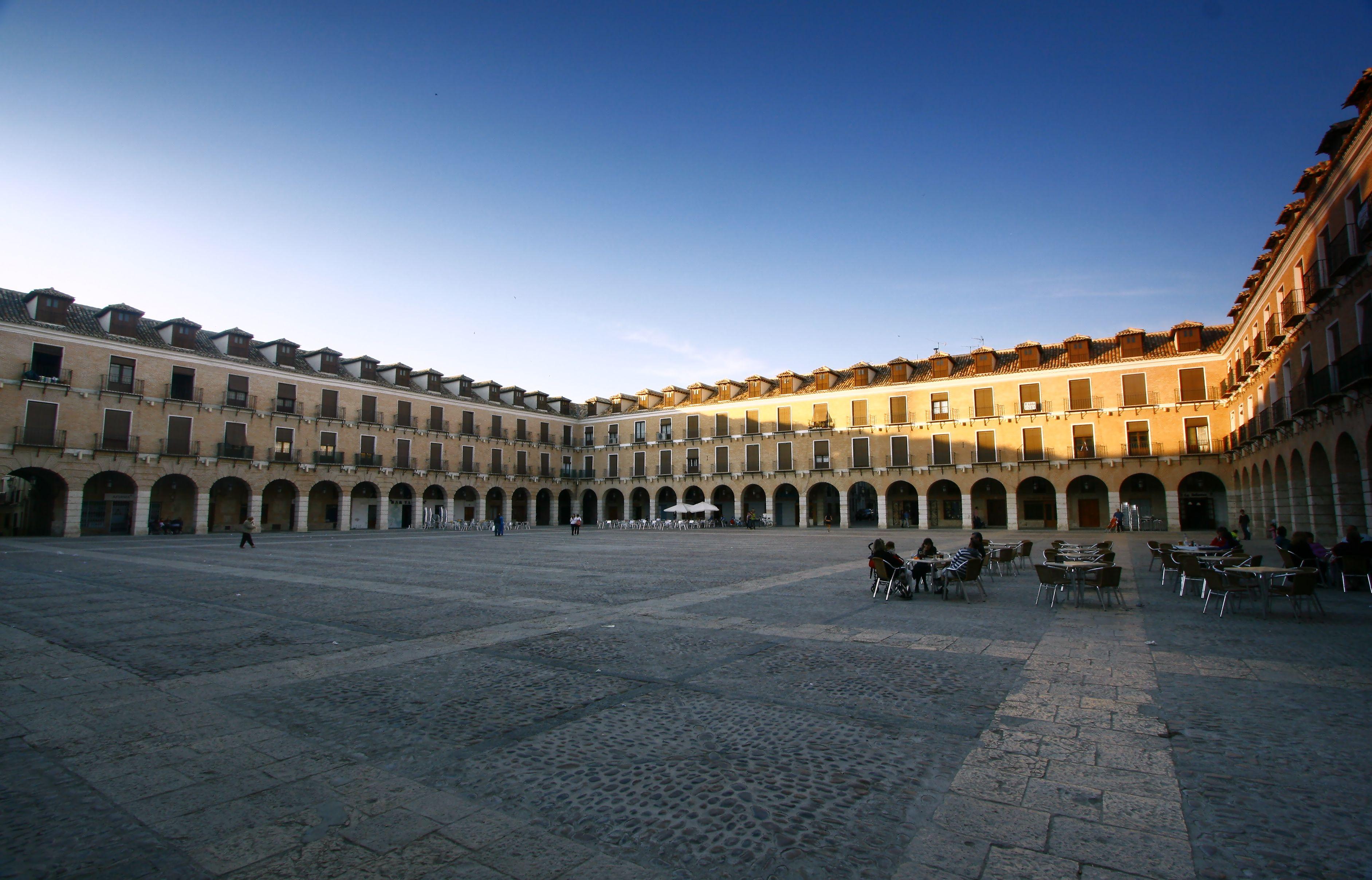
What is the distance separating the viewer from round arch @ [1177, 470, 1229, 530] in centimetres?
3128

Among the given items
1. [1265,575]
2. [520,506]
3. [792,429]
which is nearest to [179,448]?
[520,506]

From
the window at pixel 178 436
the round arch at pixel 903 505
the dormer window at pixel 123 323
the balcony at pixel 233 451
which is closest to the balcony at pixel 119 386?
the window at pixel 178 436

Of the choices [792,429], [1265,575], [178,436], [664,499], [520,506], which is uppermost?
[792,429]

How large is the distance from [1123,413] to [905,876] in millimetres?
36031

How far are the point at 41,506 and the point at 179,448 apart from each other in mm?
5978

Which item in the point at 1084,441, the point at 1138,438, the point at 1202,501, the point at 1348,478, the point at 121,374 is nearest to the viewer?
the point at 1348,478

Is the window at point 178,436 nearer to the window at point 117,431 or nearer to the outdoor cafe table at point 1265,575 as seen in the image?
the window at point 117,431

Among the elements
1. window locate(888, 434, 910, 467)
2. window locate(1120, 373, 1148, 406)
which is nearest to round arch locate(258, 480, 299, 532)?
window locate(888, 434, 910, 467)

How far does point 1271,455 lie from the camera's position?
22109mm

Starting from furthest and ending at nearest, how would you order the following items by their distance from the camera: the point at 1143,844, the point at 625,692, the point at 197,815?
the point at 625,692 < the point at 197,815 < the point at 1143,844

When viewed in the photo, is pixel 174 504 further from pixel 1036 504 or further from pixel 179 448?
pixel 1036 504

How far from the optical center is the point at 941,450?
36.4m

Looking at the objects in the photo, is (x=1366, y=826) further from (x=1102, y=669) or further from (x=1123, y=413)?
(x=1123, y=413)

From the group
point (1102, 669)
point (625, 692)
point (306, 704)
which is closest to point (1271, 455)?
point (1102, 669)
